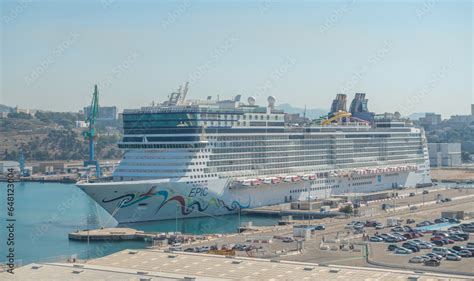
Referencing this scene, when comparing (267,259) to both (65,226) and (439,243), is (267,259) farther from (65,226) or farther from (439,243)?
(65,226)

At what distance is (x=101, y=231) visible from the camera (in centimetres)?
3206

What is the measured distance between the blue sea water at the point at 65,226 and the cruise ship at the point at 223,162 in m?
0.79

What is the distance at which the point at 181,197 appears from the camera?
34469 mm

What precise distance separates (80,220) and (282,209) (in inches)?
351

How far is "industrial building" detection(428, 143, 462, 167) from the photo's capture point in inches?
3339

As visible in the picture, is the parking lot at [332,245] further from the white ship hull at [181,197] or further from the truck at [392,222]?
the white ship hull at [181,197]

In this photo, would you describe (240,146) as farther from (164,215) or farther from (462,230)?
(462,230)

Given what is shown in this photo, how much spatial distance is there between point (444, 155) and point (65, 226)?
187 ft

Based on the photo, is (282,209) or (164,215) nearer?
(164,215)

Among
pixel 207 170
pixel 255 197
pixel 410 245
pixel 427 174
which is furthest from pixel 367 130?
pixel 410 245

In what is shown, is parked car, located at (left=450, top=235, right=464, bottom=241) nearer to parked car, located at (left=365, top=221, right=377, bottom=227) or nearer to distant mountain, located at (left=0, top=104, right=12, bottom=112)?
parked car, located at (left=365, top=221, right=377, bottom=227)

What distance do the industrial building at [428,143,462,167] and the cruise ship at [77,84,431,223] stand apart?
3678cm

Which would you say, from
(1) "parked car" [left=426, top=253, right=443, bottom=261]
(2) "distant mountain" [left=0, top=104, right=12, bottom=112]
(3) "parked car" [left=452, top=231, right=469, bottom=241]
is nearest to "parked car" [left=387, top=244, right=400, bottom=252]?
(1) "parked car" [left=426, top=253, right=443, bottom=261]

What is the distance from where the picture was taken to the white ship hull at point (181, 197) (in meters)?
33.2
